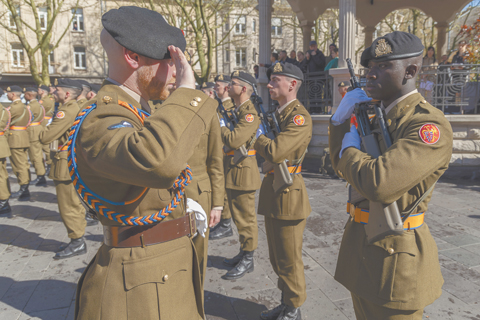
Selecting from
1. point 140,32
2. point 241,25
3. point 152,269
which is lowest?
point 152,269

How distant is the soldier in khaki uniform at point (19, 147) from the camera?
7984 mm

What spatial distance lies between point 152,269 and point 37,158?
9591 mm

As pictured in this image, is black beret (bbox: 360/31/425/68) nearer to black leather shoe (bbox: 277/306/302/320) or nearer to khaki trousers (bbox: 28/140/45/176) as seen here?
black leather shoe (bbox: 277/306/302/320)

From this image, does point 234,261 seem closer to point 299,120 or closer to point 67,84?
point 299,120

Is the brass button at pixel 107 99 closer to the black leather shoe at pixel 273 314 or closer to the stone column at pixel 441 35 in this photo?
the black leather shoe at pixel 273 314

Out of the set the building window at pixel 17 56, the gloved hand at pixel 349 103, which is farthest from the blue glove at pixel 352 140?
the building window at pixel 17 56

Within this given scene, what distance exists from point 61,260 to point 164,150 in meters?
4.15

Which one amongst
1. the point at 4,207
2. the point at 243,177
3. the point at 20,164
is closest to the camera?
the point at 243,177

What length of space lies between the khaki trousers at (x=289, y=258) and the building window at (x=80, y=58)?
110ft

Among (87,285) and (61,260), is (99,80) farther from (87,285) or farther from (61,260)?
(87,285)

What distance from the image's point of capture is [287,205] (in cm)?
326

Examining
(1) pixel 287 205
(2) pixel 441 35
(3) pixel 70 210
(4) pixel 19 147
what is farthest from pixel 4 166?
(2) pixel 441 35

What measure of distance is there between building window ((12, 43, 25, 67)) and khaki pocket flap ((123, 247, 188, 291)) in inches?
1412

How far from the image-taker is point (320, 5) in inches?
557
